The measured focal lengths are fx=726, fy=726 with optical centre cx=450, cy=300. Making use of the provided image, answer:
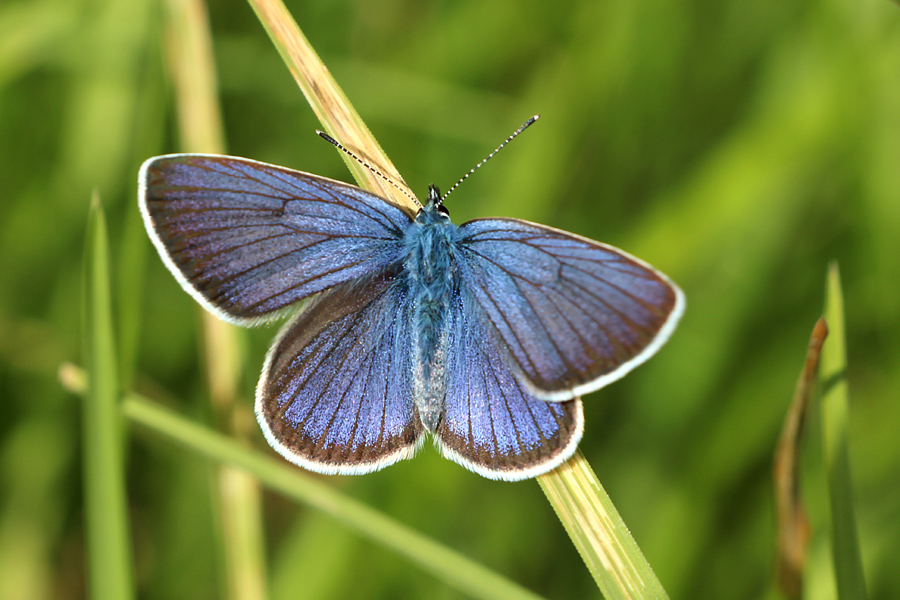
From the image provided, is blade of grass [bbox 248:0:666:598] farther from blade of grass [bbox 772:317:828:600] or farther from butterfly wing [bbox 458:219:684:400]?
blade of grass [bbox 772:317:828:600]

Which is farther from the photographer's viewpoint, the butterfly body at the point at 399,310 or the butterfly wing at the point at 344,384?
the butterfly wing at the point at 344,384

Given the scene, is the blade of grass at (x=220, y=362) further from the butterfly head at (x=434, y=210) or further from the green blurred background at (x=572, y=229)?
the butterfly head at (x=434, y=210)

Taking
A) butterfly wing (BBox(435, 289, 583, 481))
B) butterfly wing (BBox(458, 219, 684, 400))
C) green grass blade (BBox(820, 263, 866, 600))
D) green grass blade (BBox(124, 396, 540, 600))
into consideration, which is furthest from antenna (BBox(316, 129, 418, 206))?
green grass blade (BBox(820, 263, 866, 600))

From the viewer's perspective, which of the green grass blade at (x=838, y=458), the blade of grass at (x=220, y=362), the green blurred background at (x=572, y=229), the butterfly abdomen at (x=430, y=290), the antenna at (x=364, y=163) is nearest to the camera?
the green grass blade at (x=838, y=458)

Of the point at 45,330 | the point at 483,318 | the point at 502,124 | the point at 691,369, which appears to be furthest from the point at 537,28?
the point at 45,330

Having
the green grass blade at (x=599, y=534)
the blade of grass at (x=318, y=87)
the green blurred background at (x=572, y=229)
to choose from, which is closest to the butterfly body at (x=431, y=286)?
the blade of grass at (x=318, y=87)

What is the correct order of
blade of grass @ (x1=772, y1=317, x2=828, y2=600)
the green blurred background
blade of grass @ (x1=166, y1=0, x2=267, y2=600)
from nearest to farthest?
blade of grass @ (x1=772, y1=317, x2=828, y2=600) → blade of grass @ (x1=166, y1=0, x2=267, y2=600) → the green blurred background

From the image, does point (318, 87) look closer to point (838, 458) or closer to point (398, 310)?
point (398, 310)

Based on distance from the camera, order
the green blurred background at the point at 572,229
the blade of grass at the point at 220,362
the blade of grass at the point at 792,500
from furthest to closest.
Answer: the green blurred background at the point at 572,229 → the blade of grass at the point at 220,362 → the blade of grass at the point at 792,500
